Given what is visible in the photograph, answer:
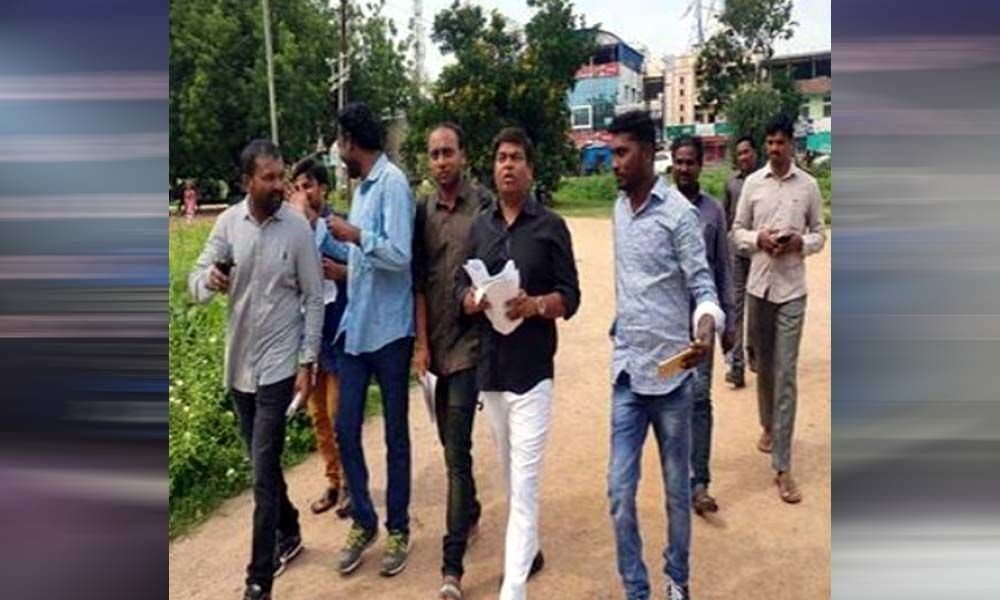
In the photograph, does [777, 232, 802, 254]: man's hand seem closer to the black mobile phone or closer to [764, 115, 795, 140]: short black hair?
[764, 115, 795, 140]: short black hair

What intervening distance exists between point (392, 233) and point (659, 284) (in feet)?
3.34

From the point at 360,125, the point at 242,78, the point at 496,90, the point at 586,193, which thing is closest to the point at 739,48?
the point at 586,193

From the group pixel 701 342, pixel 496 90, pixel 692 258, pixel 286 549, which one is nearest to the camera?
pixel 701 342

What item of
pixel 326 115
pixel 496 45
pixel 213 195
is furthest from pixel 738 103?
pixel 213 195

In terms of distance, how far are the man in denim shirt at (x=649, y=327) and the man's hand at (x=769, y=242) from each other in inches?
49.5

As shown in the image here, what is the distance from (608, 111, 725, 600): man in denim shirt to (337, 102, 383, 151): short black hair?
3.27ft

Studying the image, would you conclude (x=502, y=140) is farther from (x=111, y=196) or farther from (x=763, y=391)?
(x=763, y=391)

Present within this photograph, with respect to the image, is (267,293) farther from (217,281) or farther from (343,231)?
(343,231)

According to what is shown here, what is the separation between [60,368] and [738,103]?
32.6 m

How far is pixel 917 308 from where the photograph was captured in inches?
62.0

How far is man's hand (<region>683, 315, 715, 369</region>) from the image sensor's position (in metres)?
2.80

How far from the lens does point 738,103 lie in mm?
32219

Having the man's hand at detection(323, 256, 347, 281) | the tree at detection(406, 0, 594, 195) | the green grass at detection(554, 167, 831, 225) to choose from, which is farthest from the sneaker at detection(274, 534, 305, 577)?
the green grass at detection(554, 167, 831, 225)

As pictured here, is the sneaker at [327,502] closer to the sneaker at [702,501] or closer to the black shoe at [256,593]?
the black shoe at [256,593]
